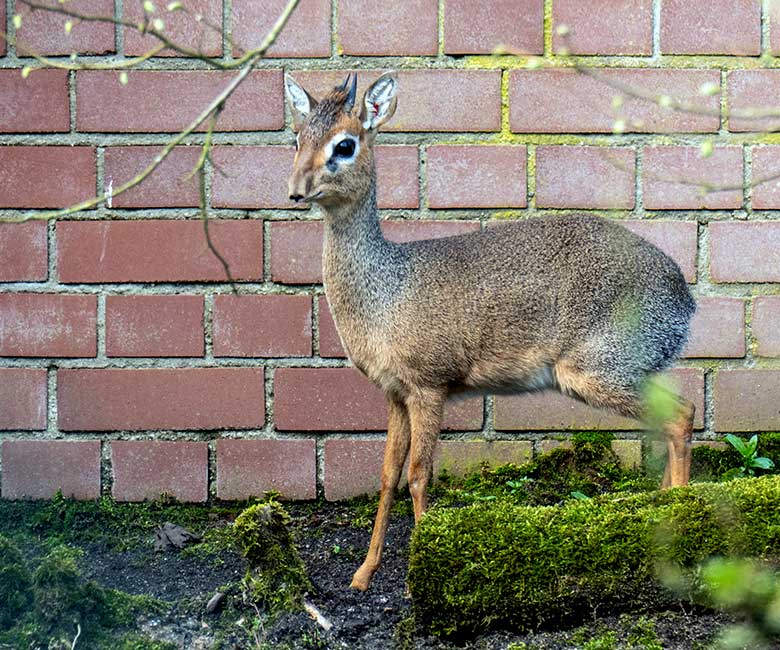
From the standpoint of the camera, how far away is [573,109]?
12.7ft

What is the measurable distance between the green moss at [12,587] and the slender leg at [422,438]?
1119mm

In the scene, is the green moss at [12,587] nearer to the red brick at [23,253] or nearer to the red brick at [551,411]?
the red brick at [23,253]

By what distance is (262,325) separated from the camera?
3883 millimetres

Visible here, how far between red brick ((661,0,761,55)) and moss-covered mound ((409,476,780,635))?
6.27 feet

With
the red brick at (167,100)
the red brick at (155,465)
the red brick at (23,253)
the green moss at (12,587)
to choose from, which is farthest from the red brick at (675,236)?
the green moss at (12,587)

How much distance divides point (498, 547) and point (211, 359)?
1635mm

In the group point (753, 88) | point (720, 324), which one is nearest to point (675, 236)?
point (720, 324)

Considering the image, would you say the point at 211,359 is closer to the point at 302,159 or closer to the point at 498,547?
the point at 302,159

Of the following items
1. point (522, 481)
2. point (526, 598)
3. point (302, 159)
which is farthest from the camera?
point (522, 481)

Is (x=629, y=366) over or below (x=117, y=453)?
over

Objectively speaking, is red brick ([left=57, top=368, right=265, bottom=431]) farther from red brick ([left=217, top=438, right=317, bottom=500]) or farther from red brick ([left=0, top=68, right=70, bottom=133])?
red brick ([left=0, top=68, right=70, bottom=133])

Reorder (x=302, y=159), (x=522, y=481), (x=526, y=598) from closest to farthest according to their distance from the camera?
(x=526, y=598) < (x=302, y=159) < (x=522, y=481)

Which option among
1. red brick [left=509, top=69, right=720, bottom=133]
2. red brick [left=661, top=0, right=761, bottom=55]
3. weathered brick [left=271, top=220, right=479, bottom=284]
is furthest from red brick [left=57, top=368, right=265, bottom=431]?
red brick [left=661, top=0, right=761, bottom=55]

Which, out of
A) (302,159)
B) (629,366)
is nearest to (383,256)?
(302,159)
